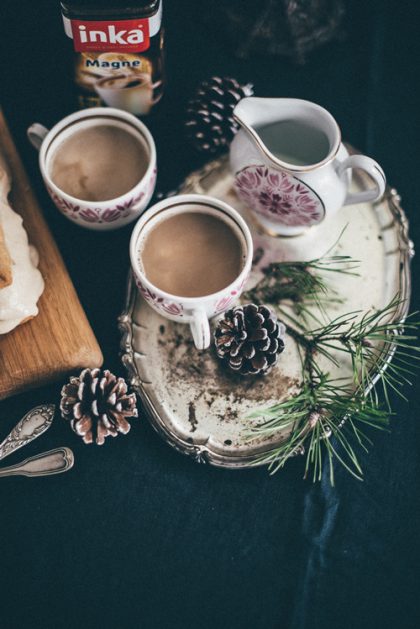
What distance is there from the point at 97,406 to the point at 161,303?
155 millimetres

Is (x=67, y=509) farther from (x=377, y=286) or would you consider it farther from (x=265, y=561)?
(x=377, y=286)

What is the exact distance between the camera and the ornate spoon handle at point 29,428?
0.70m

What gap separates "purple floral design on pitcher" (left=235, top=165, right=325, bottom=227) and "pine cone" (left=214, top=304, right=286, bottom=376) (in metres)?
0.13

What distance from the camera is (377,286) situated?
76cm

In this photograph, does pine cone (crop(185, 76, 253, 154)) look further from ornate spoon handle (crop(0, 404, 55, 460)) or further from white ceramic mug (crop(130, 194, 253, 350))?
ornate spoon handle (crop(0, 404, 55, 460))

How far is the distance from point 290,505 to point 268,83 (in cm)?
62

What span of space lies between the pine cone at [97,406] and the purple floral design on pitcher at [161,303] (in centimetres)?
11

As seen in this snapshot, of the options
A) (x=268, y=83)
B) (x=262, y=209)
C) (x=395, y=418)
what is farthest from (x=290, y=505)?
(x=268, y=83)

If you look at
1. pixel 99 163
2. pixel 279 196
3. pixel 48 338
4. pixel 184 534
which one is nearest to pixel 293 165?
pixel 279 196

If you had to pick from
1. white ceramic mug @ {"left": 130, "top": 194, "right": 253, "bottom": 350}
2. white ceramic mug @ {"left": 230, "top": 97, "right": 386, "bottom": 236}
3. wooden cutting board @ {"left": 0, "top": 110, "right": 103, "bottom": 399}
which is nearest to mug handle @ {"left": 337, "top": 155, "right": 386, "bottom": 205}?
white ceramic mug @ {"left": 230, "top": 97, "right": 386, "bottom": 236}

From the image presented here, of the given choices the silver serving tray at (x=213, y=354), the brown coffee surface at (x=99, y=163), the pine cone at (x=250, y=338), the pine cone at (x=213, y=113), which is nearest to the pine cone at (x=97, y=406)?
the silver serving tray at (x=213, y=354)

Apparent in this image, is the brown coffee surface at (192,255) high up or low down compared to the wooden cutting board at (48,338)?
up

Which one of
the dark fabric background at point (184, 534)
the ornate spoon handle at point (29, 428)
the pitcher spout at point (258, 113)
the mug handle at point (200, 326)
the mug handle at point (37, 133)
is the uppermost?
the pitcher spout at point (258, 113)

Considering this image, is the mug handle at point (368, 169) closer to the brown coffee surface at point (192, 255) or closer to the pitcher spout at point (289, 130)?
the pitcher spout at point (289, 130)
